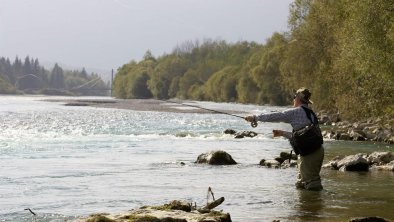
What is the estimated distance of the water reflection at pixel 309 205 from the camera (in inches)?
539

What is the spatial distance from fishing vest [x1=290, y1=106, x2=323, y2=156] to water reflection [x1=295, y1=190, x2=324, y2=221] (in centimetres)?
106

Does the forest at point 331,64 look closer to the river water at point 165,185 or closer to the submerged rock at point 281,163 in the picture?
the river water at point 165,185

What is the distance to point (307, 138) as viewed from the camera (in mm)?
16062

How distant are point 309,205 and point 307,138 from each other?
182cm

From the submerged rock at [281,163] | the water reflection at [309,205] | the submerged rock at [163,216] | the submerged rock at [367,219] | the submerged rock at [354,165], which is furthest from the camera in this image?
the submerged rock at [281,163]

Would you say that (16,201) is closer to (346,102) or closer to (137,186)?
(137,186)

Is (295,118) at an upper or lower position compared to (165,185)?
upper

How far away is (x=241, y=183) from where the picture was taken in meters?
19.2

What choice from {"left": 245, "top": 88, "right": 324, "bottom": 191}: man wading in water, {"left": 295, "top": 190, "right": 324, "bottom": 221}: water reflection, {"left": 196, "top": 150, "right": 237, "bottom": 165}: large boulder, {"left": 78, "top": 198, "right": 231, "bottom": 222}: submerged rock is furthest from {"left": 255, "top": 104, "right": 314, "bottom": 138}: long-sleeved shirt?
{"left": 196, "top": 150, "right": 237, "bottom": 165}: large boulder

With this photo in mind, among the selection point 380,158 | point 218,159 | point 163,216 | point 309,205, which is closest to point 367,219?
point 309,205

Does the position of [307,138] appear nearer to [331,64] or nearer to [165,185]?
[165,185]

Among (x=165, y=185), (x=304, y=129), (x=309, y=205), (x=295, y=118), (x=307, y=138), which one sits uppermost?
(x=295, y=118)

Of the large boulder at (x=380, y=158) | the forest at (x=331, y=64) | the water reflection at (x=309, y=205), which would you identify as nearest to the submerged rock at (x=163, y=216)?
the water reflection at (x=309, y=205)

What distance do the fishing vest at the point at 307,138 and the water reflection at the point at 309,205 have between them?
3.47 ft
